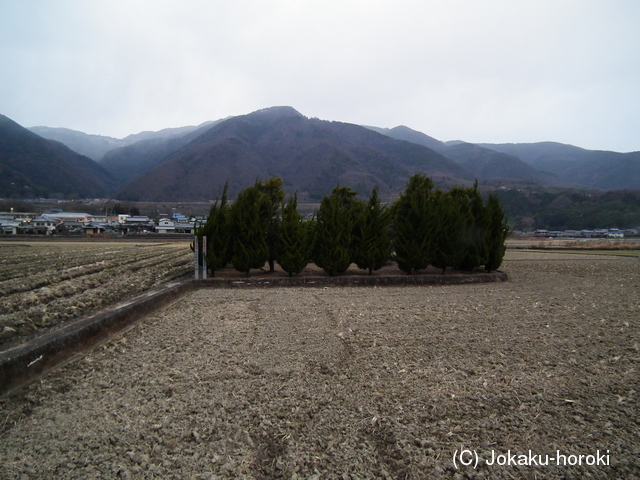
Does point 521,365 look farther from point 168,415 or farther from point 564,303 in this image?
point 564,303

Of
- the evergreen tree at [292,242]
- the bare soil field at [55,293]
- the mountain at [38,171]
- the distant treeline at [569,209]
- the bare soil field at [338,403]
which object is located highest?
the mountain at [38,171]

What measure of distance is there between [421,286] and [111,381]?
27.9 ft

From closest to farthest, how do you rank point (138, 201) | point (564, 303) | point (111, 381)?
point (111, 381), point (564, 303), point (138, 201)

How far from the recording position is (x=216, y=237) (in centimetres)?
1076

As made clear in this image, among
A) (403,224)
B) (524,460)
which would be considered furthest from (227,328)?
(403,224)

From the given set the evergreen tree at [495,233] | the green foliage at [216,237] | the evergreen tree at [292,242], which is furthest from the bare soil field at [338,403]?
the evergreen tree at [495,233]

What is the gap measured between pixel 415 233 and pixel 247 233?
199 inches

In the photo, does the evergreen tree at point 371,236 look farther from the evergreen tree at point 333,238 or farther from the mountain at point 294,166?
the mountain at point 294,166

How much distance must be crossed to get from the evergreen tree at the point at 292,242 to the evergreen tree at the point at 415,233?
9.48 ft

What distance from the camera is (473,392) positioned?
3.34 m

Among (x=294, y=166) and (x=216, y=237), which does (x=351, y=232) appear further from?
(x=294, y=166)

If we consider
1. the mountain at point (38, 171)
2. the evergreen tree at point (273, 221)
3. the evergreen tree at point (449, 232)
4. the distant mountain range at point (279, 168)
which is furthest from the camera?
the mountain at point (38, 171)

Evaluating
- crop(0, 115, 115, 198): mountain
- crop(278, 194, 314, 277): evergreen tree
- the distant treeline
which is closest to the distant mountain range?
crop(0, 115, 115, 198): mountain

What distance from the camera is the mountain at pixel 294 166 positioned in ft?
390
